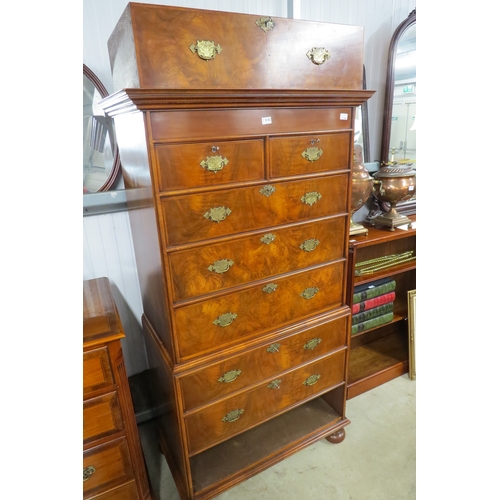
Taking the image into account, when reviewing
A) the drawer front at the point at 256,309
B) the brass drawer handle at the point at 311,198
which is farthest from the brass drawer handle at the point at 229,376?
the brass drawer handle at the point at 311,198

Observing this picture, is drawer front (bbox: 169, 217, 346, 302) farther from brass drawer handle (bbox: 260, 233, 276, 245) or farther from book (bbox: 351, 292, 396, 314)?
book (bbox: 351, 292, 396, 314)

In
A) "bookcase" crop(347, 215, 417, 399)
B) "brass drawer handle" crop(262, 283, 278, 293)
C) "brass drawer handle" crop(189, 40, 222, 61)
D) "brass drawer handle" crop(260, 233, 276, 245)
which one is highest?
"brass drawer handle" crop(189, 40, 222, 61)

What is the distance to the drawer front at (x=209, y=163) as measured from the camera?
1.04 metres

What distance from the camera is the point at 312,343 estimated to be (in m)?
1.56

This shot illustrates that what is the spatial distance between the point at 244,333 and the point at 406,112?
5.75ft

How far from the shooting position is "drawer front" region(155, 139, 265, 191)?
1041mm

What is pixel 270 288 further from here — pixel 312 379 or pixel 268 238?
pixel 312 379

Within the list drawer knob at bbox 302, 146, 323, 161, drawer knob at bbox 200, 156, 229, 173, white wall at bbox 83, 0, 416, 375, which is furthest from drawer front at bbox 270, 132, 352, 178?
white wall at bbox 83, 0, 416, 375

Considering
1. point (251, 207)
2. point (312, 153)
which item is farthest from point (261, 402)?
point (312, 153)

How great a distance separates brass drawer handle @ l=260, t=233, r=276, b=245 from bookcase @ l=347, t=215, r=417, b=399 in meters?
0.63

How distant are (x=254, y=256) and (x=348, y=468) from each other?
1.21 metres
